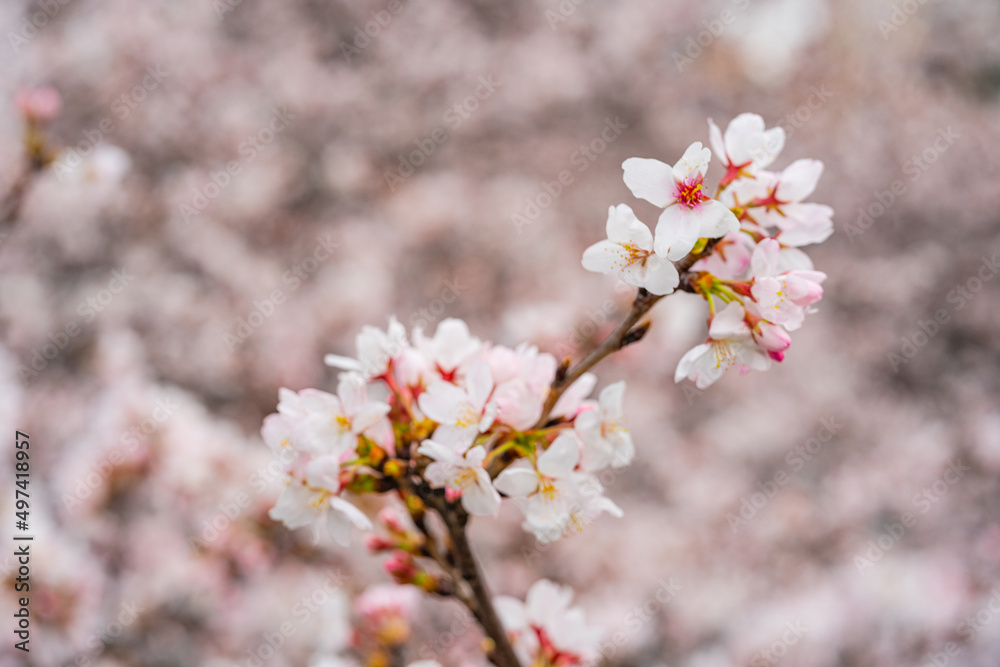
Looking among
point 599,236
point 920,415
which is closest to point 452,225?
point 599,236

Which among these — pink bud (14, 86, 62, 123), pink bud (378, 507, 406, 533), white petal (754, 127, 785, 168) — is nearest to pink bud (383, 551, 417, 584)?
pink bud (378, 507, 406, 533)

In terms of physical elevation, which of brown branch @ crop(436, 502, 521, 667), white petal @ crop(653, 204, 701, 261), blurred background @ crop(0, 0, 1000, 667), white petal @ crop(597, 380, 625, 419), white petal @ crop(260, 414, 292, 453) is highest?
white petal @ crop(653, 204, 701, 261)

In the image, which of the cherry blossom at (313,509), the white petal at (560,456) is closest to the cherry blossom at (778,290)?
the white petal at (560,456)

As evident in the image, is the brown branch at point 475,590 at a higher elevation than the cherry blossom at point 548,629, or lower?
higher

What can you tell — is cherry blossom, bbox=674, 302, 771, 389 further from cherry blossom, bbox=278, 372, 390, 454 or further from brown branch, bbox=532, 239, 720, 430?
cherry blossom, bbox=278, 372, 390, 454

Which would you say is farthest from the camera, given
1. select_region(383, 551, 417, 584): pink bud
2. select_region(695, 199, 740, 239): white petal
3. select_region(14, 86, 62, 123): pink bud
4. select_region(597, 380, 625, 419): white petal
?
select_region(14, 86, 62, 123): pink bud

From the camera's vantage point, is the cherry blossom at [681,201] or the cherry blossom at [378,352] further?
the cherry blossom at [378,352]

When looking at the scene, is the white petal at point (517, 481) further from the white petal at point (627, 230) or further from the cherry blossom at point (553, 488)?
the white petal at point (627, 230)

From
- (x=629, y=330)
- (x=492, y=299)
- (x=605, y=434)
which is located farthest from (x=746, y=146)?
(x=492, y=299)
